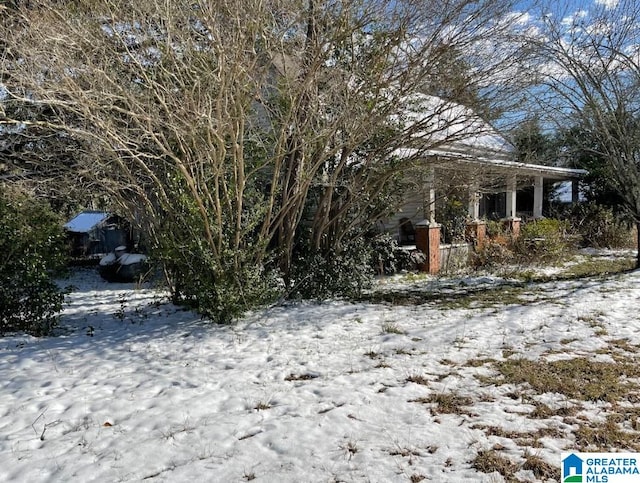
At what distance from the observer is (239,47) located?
5492mm

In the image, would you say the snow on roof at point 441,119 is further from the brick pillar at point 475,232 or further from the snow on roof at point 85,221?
the snow on roof at point 85,221

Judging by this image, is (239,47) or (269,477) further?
(239,47)

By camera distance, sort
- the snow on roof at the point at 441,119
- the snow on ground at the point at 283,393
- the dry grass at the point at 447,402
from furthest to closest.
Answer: the snow on roof at the point at 441,119
the dry grass at the point at 447,402
the snow on ground at the point at 283,393

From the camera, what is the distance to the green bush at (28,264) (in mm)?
6180

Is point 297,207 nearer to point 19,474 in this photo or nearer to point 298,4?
point 298,4

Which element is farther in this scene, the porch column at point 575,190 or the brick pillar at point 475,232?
the porch column at point 575,190

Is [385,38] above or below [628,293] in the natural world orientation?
above

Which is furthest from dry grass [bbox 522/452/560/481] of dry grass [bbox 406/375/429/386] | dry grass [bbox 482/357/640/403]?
dry grass [bbox 406/375/429/386]

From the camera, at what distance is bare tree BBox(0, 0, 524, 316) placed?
5.48 meters

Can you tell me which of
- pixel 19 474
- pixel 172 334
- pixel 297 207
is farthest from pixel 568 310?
pixel 19 474

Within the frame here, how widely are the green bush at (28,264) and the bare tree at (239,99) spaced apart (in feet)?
3.22

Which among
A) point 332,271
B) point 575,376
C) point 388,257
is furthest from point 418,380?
point 388,257

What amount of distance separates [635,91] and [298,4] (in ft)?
26.0

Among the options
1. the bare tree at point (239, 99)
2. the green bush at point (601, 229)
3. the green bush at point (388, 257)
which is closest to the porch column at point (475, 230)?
the green bush at point (388, 257)
